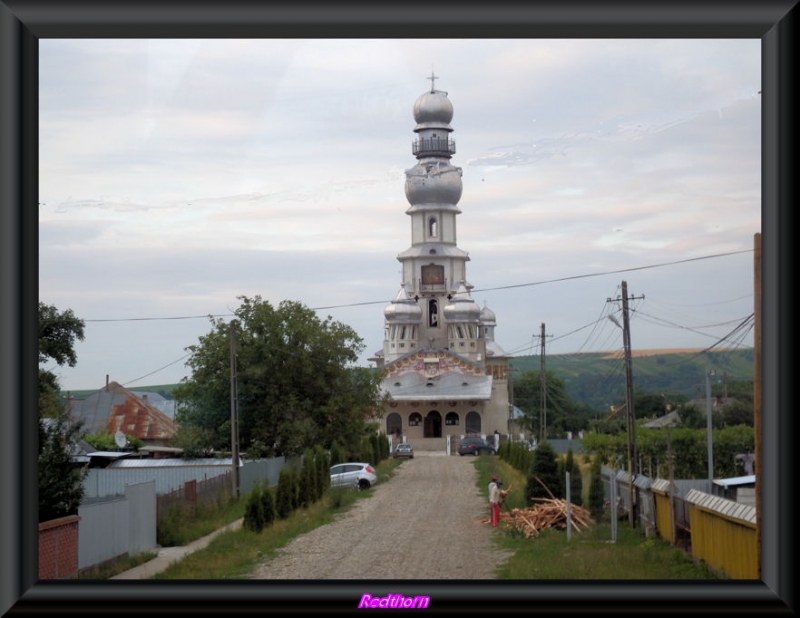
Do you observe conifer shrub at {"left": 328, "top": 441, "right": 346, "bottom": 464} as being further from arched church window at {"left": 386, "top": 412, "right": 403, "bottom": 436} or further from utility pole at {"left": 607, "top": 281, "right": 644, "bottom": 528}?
arched church window at {"left": 386, "top": 412, "right": 403, "bottom": 436}

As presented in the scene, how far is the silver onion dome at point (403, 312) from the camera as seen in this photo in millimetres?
80500

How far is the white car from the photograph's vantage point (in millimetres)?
32562

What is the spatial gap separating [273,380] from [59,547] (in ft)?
63.4

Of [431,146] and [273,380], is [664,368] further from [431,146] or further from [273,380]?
[431,146]

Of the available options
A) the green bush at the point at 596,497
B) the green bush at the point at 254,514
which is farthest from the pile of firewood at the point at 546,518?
the green bush at the point at 254,514

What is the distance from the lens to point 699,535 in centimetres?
1438

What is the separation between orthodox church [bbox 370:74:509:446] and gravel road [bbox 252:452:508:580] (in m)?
40.1

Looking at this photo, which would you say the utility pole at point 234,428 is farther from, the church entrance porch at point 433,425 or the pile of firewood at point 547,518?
the church entrance porch at point 433,425

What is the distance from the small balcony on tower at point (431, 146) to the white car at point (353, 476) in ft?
163

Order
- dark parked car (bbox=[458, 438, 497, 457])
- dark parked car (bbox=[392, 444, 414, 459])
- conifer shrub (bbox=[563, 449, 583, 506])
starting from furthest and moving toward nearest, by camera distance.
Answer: dark parked car (bbox=[458, 438, 497, 457]), dark parked car (bbox=[392, 444, 414, 459]), conifer shrub (bbox=[563, 449, 583, 506])

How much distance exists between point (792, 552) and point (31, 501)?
14.4ft

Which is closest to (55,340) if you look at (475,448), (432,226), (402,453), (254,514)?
(254,514)

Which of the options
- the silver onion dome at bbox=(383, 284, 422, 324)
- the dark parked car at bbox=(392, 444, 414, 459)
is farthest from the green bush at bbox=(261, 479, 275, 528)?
the silver onion dome at bbox=(383, 284, 422, 324)
